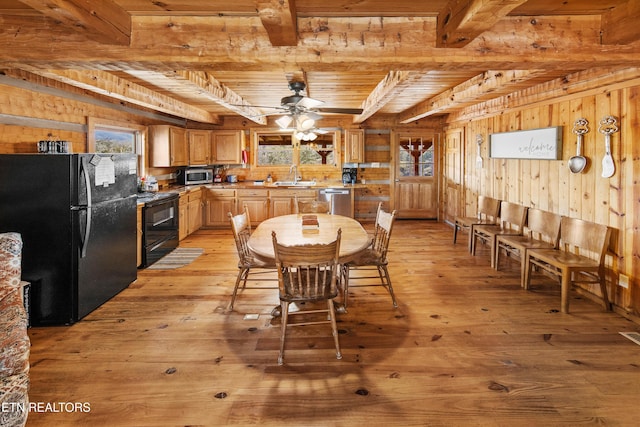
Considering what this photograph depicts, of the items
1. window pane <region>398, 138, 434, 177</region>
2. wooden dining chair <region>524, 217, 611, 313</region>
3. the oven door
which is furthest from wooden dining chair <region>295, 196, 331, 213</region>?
window pane <region>398, 138, 434, 177</region>

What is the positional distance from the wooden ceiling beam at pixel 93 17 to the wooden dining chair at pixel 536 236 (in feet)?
13.4

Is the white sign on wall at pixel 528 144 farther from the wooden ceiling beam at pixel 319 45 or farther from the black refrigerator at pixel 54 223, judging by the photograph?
the black refrigerator at pixel 54 223

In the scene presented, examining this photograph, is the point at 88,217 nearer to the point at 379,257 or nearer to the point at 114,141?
the point at 114,141

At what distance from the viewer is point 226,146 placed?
26.3ft

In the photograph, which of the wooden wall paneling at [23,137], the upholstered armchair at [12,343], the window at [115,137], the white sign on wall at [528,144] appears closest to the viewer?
the upholstered armchair at [12,343]

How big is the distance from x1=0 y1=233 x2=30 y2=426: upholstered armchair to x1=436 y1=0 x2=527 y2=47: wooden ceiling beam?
2561mm

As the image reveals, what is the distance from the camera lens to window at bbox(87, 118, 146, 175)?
15.3 feet

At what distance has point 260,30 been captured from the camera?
262cm

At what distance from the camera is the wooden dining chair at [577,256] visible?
347 centimetres

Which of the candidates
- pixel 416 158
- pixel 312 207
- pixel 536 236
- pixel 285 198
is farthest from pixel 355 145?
pixel 536 236

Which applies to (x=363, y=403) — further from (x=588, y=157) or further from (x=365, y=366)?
(x=588, y=157)

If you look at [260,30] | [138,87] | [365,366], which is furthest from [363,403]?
[138,87]

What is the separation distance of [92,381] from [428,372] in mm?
2091


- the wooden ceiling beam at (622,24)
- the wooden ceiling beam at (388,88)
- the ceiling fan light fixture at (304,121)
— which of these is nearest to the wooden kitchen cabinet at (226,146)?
the wooden ceiling beam at (388,88)
